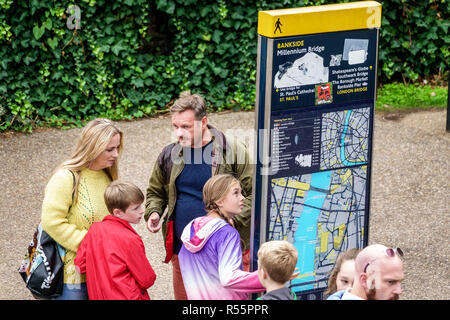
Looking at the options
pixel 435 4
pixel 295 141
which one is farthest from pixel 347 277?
pixel 435 4

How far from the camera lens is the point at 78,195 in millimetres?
4473

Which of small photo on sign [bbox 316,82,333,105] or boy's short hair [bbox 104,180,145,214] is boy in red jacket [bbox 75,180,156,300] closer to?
boy's short hair [bbox 104,180,145,214]

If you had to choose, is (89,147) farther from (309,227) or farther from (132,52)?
(132,52)

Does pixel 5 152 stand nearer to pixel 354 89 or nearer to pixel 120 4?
pixel 120 4

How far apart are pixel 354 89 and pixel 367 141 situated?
37 centimetres

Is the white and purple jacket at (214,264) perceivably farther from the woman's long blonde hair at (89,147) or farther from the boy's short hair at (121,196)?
the woman's long blonde hair at (89,147)

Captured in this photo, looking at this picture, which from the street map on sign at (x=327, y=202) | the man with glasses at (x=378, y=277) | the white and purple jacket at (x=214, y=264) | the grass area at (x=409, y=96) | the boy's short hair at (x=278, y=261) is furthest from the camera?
the grass area at (x=409, y=96)

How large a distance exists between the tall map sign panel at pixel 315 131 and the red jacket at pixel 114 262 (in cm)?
70

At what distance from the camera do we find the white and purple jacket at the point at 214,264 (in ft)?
13.3

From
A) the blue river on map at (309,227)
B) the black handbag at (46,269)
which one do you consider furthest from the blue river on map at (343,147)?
the black handbag at (46,269)

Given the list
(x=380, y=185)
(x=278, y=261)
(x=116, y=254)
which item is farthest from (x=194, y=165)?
(x=380, y=185)

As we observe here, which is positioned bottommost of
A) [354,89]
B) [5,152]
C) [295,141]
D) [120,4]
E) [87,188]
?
[5,152]

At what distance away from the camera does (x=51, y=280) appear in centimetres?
439

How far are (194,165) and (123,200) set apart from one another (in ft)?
2.13
